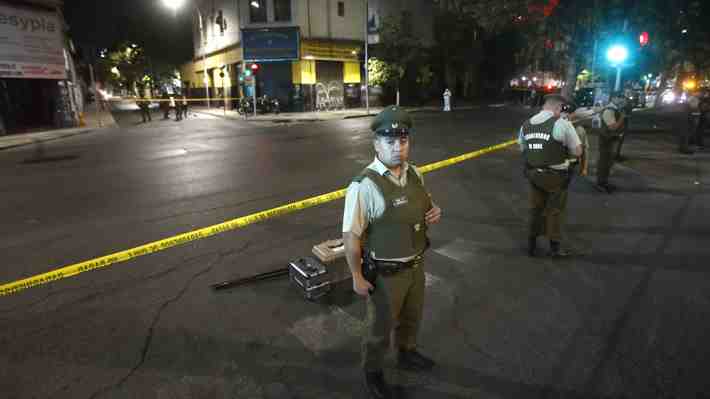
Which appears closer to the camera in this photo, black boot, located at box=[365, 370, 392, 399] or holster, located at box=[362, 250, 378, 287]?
holster, located at box=[362, 250, 378, 287]

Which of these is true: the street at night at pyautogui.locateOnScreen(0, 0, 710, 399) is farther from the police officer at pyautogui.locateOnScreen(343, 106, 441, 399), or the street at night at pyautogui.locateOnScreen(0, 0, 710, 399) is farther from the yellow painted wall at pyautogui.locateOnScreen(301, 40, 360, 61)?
the yellow painted wall at pyautogui.locateOnScreen(301, 40, 360, 61)

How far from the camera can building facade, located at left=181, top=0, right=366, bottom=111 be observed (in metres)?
32.7

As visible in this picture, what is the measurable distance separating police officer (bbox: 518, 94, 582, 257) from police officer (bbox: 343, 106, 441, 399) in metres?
2.77

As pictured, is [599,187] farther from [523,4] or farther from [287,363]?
[523,4]

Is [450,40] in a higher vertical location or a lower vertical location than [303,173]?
higher

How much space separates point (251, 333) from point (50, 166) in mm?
10849

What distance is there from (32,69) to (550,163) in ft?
78.8

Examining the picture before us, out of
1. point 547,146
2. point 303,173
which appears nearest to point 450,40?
point 303,173

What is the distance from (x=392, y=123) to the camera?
2.65 m

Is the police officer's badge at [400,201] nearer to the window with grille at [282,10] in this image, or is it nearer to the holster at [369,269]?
the holster at [369,269]

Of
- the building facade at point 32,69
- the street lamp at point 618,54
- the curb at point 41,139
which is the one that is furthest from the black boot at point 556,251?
the building facade at point 32,69

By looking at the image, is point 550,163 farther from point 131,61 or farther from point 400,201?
point 131,61

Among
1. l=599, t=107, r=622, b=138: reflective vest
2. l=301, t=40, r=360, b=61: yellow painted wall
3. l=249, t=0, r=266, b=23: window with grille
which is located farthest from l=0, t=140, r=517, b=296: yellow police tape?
l=249, t=0, r=266, b=23: window with grille

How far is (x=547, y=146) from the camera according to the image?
4.96m
